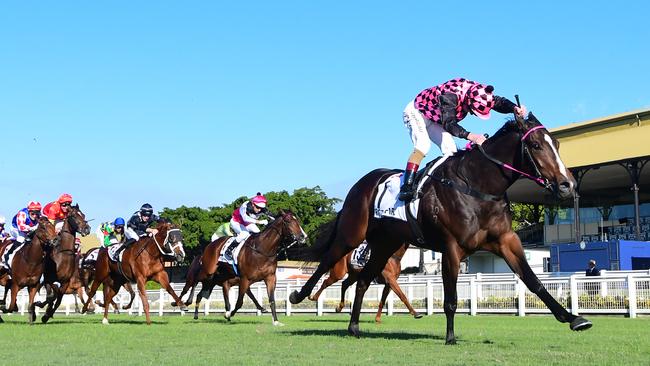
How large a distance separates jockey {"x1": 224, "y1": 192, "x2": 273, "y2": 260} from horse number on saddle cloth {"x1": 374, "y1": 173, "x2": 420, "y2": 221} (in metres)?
9.35

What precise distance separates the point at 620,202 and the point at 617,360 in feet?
169

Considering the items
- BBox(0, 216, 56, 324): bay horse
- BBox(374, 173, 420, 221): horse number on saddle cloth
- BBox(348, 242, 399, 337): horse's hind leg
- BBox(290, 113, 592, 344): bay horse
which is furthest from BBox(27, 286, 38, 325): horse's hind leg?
BBox(290, 113, 592, 344): bay horse

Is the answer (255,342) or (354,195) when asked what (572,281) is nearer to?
(354,195)

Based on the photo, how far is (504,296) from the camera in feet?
78.1

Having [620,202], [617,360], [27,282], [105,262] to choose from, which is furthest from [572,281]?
[620,202]

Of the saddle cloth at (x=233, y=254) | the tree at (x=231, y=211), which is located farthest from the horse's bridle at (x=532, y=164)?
the tree at (x=231, y=211)

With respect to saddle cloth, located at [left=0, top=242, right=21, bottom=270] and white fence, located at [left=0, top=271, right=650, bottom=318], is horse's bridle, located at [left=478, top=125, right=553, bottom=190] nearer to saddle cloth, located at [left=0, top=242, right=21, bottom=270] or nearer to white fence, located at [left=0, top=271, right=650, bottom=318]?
white fence, located at [left=0, top=271, right=650, bottom=318]

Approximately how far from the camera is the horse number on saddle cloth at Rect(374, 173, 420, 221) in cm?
1035

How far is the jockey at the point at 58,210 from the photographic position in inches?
→ 766

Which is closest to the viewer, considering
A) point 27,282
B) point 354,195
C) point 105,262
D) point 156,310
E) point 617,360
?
point 617,360

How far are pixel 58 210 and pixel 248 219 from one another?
4391mm

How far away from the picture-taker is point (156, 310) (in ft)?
100

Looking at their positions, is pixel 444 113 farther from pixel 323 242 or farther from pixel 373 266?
pixel 323 242

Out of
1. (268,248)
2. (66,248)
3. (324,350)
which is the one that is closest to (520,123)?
(324,350)
